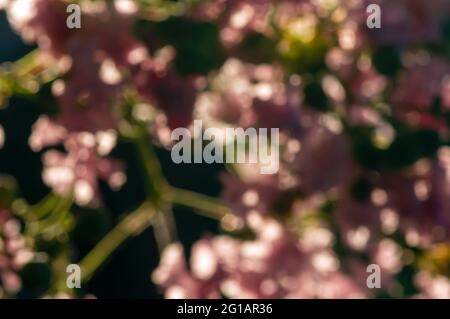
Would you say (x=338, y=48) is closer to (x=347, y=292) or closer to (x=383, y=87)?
(x=383, y=87)

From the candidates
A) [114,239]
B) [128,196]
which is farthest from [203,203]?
[128,196]

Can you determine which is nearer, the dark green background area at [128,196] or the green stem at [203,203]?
the green stem at [203,203]

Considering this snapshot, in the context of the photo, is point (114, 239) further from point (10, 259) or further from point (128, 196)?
point (128, 196)

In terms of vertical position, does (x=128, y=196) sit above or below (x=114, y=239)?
above

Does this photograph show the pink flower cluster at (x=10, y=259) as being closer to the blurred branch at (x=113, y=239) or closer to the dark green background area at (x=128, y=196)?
the blurred branch at (x=113, y=239)

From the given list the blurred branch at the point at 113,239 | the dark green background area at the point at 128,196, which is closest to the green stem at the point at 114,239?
the blurred branch at the point at 113,239

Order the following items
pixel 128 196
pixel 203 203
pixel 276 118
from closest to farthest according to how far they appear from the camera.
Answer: pixel 276 118 < pixel 203 203 < pixel 128 196

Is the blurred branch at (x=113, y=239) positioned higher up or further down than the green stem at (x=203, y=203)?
further down

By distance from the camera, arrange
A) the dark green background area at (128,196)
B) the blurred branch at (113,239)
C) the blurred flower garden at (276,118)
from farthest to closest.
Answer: the dark green background area at (128,196)
the blurred branch at (113,239)
the blurred flower garden at (276,118)

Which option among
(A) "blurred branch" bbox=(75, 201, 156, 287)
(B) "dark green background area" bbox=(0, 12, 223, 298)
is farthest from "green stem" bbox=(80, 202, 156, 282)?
(B) "dark green background area" bbox=(0, 12, 223, 298)
